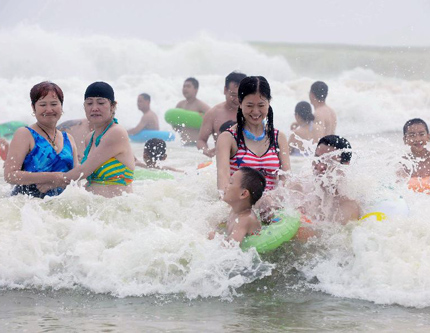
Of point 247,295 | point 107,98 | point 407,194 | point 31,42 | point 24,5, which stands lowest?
point 247,295

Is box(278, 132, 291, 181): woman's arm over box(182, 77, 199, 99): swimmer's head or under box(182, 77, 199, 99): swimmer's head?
under

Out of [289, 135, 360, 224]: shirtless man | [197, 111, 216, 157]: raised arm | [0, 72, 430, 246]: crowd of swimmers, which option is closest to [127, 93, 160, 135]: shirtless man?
[197, 111, 216, 157]: raised arm

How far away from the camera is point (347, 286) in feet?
16.4

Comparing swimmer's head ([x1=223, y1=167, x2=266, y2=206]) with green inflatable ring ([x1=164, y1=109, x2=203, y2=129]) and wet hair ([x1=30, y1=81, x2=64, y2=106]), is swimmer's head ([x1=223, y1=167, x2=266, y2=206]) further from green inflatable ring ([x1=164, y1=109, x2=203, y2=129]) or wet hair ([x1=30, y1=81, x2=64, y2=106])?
green inflatable ring ([x1=164, y1=109, x2=203, y2=129])

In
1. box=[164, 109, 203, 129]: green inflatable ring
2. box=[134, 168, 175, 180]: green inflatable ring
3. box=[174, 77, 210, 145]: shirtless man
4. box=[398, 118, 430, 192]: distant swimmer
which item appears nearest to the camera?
box=[398, 118, 430, 192]: distant swimmer

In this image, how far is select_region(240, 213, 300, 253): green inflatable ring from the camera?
508cm

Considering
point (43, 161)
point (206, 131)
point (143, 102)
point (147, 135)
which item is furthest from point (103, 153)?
point (143, 102)

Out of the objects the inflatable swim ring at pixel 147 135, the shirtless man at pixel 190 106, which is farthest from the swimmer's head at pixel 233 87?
the inflatable swim ring at pixel 147 135

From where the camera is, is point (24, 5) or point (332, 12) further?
point (332, 12)

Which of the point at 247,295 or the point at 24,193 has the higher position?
the point at 24,193

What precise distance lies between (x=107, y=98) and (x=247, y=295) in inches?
78.3

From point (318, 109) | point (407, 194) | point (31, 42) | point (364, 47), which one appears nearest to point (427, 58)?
point (364, 47)

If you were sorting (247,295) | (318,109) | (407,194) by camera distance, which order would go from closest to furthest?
(247,295), (407,194), (318,109)

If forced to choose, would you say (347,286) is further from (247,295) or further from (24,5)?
(24,5)
